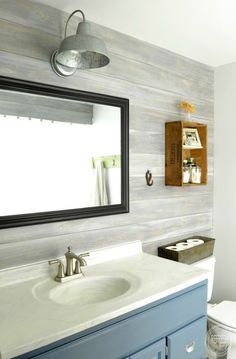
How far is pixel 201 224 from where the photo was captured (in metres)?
2.59

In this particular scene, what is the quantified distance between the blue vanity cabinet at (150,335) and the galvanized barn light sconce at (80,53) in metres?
1.17

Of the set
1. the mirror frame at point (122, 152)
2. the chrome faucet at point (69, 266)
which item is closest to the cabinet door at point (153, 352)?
the chrome faucet at point (69, 266)

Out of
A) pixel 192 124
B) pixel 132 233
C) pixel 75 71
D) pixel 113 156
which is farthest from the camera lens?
pixel 192 124

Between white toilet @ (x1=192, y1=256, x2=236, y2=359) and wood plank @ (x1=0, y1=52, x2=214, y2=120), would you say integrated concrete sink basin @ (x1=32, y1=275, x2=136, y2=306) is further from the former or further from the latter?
wood plank @ (x1=0, y1=52, x2=214, y2=120)

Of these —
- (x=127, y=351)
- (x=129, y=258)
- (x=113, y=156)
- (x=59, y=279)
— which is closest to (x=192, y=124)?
(x=113, y=156)

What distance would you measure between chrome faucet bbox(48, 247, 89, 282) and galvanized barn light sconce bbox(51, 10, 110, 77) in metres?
0.94

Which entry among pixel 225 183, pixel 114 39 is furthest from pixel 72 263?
pixel 225 183

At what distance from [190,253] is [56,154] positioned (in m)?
1.15

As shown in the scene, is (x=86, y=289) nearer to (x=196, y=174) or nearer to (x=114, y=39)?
(x=196, y=174)

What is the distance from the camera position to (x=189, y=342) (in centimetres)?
161

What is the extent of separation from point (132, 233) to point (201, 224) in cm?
78

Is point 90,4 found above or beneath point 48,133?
above

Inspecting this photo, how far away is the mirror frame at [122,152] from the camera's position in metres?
1.53

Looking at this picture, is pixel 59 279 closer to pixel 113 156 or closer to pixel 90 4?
pixel 113 156
